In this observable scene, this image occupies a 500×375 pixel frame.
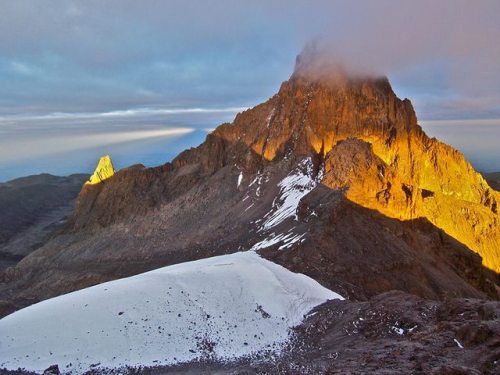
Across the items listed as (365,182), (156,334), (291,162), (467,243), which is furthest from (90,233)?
(156,334)

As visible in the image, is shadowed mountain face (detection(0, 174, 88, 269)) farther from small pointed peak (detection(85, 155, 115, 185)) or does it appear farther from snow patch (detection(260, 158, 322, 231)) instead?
snow patch (detection(260, 158, 322, 231))

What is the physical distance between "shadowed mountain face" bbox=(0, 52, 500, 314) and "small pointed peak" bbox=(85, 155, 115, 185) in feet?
16.3

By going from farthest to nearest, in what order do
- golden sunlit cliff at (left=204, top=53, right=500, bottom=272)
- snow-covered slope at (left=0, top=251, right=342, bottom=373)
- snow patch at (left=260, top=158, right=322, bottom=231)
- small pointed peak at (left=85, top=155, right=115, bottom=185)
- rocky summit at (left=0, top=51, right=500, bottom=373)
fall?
1. small pointed peak at (left=85, top=155, right=115, bottom=185)
2. golden sunlit cliff at (left=204, top=53, right=500, bottom=272)
3. snow patch at (left=260, top=158, right=322, bottom=231)
4. rocky summit at (left=0, top=51, right=500, bottom=373)
5. snow-covered slope at (left=0, top=251, right=342, bottom=373)

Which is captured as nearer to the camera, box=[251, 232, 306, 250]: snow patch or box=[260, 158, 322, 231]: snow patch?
box=[251, 232, 306, 250]: snow patch

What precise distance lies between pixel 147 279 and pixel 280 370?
432 inches

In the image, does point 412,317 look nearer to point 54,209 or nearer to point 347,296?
point 347,296

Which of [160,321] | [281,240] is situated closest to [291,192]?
[281,240]

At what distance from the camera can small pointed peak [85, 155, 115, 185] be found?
9350 cm

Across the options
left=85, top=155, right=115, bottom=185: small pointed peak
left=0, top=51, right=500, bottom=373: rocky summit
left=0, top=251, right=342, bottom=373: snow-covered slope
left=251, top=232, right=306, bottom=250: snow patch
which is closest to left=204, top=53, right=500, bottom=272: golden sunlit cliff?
left=0, top=51, right=500, bottom=373: rocky summit

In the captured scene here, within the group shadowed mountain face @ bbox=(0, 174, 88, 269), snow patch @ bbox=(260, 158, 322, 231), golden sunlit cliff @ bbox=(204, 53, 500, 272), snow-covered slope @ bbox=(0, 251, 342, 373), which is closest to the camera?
snow-covered slope @ bbox=(0, 251, 342, 373)

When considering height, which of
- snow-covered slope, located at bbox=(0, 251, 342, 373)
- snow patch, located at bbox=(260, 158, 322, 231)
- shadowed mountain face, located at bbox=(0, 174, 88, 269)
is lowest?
shadowed mountain face, located at bbox=(0, 174, 88, 269)

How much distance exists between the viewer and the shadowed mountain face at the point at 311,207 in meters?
41.3

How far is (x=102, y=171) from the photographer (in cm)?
9838

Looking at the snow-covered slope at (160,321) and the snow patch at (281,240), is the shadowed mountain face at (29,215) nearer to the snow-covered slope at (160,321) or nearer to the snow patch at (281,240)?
the snow patch at (281,240)
